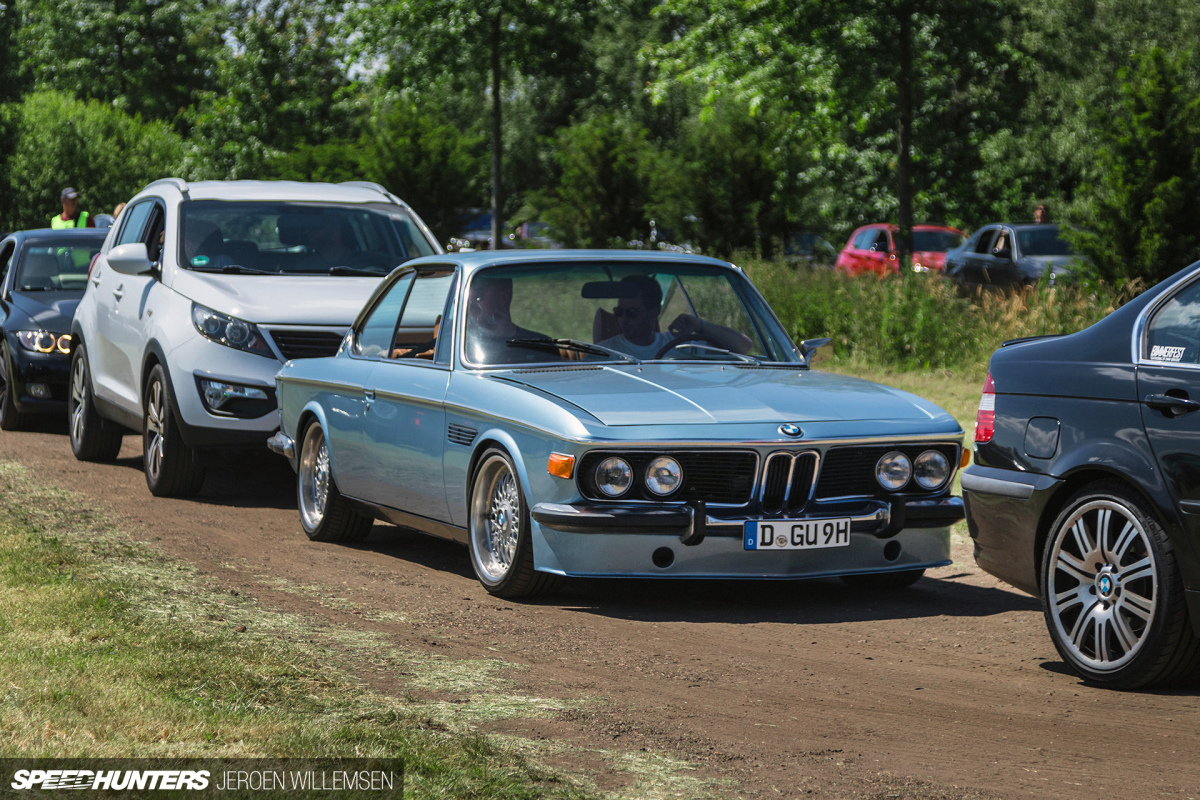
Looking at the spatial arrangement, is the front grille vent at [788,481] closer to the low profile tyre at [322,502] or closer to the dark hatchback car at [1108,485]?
the dark hatchback car at [1108,485]

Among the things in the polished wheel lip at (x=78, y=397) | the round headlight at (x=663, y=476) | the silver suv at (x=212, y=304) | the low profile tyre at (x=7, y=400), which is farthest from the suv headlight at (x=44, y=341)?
the round headlight at (x=663, y=476)

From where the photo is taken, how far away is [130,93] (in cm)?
7344

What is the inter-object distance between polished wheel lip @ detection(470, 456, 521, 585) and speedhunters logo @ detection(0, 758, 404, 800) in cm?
281

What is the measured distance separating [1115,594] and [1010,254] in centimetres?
2032

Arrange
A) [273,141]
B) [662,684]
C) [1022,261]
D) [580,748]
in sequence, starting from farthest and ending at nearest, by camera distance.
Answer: [273,141] → [1022,261] → [662,684] → [580,748]

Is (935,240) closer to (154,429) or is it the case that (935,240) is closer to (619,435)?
(154,429)

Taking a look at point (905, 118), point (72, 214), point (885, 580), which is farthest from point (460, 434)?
point (905, 118)

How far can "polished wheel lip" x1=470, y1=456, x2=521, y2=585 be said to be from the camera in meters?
6.98

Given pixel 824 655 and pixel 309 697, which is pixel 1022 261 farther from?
pixel 309 697

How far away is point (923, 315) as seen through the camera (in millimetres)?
18297

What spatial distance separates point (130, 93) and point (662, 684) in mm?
73230

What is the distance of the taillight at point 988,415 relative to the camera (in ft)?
20.4

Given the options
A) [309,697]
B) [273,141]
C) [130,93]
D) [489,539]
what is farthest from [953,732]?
[130,93]

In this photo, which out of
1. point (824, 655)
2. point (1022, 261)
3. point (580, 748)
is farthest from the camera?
point (1022, 261)
